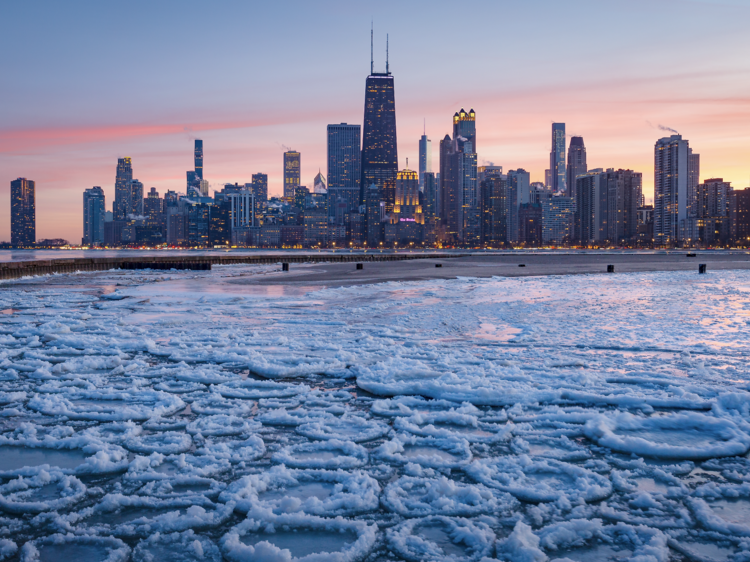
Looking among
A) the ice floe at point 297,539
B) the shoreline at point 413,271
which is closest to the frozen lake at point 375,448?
the ice floe at point 297,539

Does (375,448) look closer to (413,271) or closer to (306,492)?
(306,492)

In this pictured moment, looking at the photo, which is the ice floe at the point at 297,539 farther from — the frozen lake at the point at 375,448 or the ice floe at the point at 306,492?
the ice floe at the point at 306,492

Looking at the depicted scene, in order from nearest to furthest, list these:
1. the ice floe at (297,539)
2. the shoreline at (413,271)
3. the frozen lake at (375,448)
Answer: the ice floe at (297,539), the frozen lake at (375,448), the shoreline at (413,271)

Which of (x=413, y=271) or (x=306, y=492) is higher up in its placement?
(x=413, y=271)

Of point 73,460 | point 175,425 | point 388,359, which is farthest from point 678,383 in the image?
point 73,460

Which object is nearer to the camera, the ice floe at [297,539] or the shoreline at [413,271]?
the ice floe at [297,539]

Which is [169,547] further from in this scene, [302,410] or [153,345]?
[153,345]

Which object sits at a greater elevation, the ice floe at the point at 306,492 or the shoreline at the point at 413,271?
the shoreline at the point at 413,271

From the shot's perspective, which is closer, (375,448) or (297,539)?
(297,539)

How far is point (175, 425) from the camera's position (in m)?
6.40

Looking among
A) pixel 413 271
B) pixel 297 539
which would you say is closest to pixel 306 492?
pixel 297 539

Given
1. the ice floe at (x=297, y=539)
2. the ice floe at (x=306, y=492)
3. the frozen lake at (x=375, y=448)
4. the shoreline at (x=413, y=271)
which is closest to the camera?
the ice floe at (x=297, y=539)

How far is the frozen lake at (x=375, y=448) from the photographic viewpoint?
3828mm

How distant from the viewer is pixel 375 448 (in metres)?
5.66
